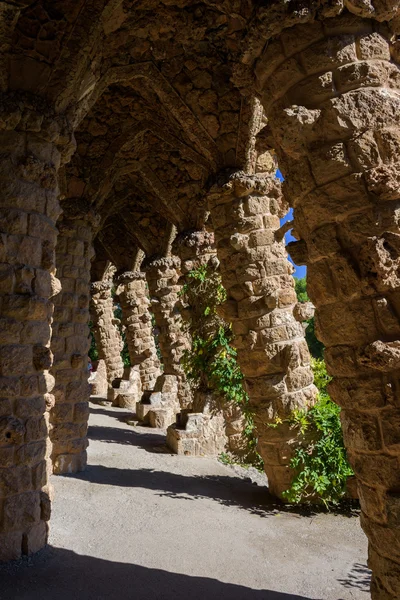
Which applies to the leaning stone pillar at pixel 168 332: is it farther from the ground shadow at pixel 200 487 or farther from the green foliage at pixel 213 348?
the ground shadow at pixel 200 487

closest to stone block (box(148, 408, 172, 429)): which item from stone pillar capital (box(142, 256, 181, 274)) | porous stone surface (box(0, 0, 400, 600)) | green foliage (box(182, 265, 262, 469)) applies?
green foliage (box(182, 265, 262, 469))

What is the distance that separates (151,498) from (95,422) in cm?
592

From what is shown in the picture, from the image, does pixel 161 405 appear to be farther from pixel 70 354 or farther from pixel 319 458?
pixel 319 458

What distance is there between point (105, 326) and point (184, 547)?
39.6 feet

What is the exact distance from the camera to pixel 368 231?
256cm

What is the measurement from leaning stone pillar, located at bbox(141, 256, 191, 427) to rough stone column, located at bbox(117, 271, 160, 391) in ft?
6.62

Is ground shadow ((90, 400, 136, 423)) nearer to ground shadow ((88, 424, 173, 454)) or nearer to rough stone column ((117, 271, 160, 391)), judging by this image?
ground shadow ((88, 424, 173, 454))

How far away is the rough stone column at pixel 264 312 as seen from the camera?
586cm

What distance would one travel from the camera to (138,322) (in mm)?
14805

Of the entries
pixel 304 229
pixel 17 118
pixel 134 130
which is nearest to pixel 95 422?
pixel 134 130

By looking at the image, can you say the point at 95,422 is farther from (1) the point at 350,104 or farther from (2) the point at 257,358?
(1) the point at 350,104

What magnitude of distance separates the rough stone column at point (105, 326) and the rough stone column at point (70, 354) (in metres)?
8.66

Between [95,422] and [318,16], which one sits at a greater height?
[318,16]

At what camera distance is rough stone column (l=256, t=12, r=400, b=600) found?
248 cm
